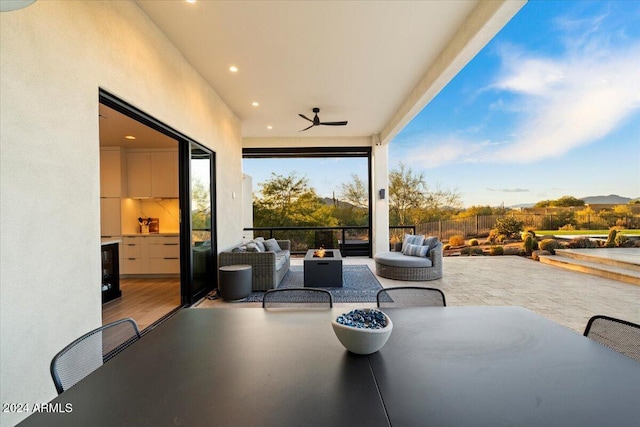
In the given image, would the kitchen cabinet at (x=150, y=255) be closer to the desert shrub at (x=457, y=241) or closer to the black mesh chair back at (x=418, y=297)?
the black mesh chair back at (x=418, y=297)

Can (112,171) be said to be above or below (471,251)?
above

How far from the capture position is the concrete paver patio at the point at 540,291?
367 cm

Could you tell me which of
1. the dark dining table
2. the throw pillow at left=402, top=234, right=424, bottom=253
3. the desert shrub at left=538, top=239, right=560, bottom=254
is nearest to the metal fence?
the desert shrub at left=538, top=239, right=560, bottom=254

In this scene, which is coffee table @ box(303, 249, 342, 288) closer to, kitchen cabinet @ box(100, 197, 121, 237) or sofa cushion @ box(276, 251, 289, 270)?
sofa cushion @ box(276, 251, 289, 270)

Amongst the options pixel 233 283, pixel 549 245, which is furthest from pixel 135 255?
pixel 549 245

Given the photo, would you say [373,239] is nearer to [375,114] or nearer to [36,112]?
[375,114]

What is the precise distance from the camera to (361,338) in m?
1.02

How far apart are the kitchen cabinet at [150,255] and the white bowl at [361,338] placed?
5.46 meters

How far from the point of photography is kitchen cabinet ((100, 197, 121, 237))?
5.75 meters

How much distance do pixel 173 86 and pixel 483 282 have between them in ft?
18.7

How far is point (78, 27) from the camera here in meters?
2.07

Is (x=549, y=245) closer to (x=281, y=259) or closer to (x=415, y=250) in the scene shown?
(x=415, y=250)

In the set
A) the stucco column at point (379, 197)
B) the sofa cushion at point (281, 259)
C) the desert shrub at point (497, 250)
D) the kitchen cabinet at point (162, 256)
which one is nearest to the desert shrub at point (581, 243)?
the desert shrub at point (497, 250)

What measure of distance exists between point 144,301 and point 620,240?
433 inches
